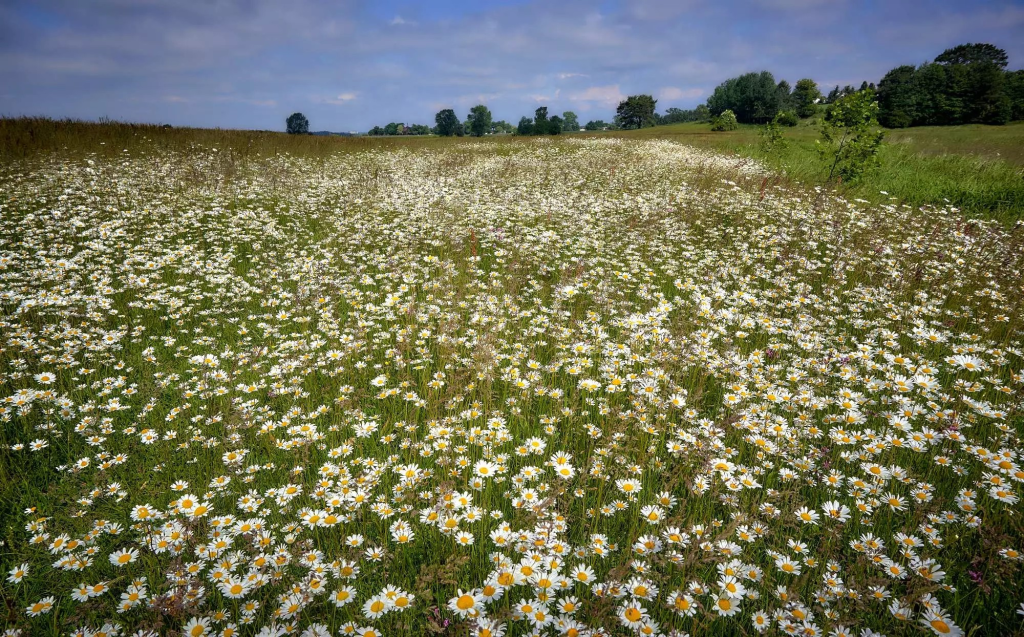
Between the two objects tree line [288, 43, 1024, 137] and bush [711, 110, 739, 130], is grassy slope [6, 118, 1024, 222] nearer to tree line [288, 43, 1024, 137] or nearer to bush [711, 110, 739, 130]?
tree line [288, 43, 1024, 137]

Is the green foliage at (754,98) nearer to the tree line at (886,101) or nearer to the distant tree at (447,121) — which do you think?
the tree line at (886,101)

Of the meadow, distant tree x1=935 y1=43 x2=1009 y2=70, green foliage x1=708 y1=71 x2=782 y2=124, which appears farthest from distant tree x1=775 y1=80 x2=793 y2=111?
the meadow

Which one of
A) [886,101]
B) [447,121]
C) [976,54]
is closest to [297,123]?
[447,121]

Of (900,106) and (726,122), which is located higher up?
(900,106)

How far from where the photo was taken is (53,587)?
257 cm

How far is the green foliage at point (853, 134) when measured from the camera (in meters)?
12.1

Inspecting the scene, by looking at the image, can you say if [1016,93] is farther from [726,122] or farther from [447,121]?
[447,121]

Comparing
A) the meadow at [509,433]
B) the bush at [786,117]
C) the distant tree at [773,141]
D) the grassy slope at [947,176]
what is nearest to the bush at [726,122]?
the grassy slope at [947,176]

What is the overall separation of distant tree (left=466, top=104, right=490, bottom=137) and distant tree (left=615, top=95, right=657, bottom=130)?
4527 cm

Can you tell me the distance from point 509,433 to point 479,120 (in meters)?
130

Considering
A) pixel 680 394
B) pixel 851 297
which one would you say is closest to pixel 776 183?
pixel 851 297

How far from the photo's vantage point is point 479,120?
12038 centimetres

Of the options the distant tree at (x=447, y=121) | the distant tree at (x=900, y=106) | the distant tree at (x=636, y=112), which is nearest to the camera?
the distant tree at (x=900, y=106)

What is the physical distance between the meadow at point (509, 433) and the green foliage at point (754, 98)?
9633 centimetres
